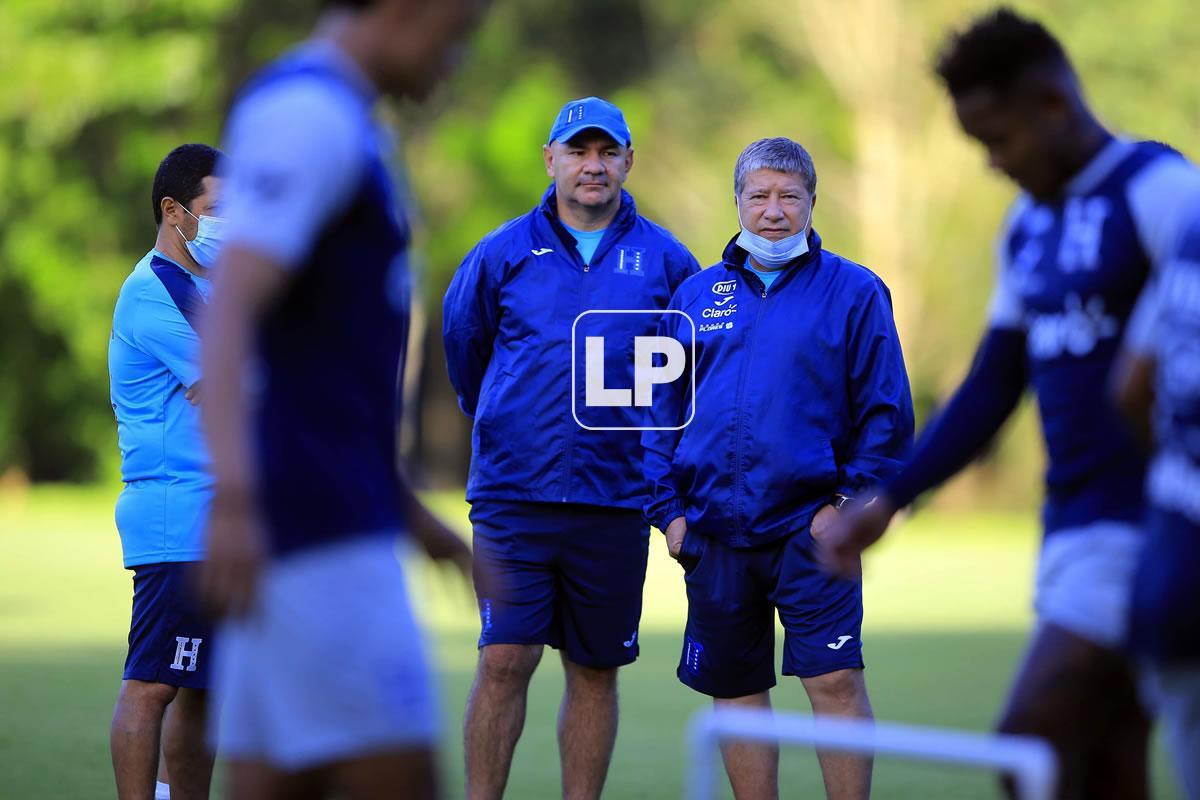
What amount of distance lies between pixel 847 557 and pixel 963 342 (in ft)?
91.9

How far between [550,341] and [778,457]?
47.0 inches

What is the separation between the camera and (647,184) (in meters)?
38.3

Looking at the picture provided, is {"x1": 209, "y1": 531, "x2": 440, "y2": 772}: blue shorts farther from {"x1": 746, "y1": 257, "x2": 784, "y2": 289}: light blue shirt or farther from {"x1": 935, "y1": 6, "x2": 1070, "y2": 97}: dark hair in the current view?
{"x1": 746, "y1": 257, "x2": 784, "y2": 289}: light blue shirt

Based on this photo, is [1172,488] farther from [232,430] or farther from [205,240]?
[205,240]

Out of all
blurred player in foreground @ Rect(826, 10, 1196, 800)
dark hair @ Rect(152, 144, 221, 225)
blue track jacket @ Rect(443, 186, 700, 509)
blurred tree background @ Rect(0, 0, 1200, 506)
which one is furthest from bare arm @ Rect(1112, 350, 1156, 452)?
blurred tree background @ Rect(0, 0, 1200, 506)

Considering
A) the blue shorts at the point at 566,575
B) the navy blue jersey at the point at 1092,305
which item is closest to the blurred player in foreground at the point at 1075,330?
the navy blue jersey at the point at 1092,305

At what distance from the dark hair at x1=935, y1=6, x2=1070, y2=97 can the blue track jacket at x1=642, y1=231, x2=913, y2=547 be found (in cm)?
223

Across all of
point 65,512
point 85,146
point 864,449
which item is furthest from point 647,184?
point 864,449

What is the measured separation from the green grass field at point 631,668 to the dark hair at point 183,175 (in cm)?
182

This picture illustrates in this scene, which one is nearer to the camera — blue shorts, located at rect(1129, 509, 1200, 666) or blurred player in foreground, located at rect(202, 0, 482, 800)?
blurred player in foreground, located at rect(202, 0, 482, 800)

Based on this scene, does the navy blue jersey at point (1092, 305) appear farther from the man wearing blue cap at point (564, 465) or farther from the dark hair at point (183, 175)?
the dark hair at point (183, 175)

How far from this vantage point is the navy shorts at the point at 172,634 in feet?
20.0

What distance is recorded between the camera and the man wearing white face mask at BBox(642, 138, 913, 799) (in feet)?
20.5

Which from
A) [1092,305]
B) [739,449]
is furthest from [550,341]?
[1092,305]
